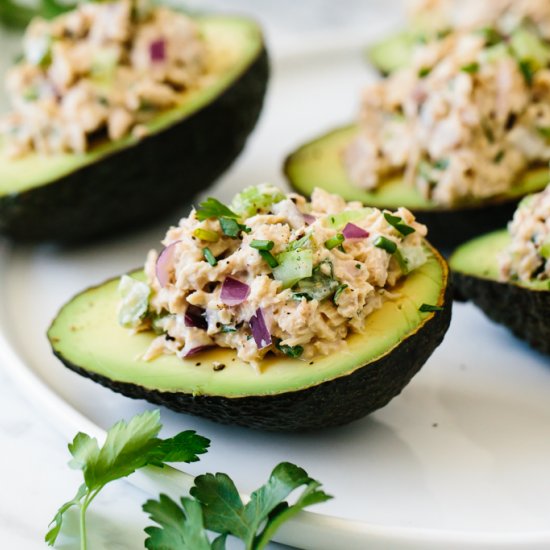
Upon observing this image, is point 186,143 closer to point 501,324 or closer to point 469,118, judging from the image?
point 469,118

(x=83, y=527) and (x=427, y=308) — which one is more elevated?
(x=427, y=308)

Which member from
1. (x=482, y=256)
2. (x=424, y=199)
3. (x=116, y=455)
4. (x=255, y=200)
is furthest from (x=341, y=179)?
(x=116, y=455)

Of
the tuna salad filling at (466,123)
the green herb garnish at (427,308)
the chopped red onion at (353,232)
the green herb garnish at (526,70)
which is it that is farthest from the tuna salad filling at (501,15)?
the green herb garnish at (427,308)

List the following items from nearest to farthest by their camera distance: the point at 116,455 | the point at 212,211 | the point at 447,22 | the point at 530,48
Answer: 1. the point at 116,455
2. the point at 212,211
3. the point at 530,48
4. the point at 447,22

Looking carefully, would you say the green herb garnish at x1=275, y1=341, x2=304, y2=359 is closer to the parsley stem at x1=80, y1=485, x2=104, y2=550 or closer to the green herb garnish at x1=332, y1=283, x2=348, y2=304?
the green herb garnish at x1=332, y1=283, x2=348, y2=304

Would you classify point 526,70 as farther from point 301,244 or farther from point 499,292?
point 301,244

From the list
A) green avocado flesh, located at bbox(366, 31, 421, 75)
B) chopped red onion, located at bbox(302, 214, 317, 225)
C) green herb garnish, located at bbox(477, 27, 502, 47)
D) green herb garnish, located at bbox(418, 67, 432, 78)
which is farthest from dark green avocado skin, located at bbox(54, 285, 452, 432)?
green avocado flesh, located at bbox(366, 31, 421, 75)
